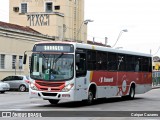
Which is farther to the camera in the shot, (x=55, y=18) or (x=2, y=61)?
(x=55, y=18)

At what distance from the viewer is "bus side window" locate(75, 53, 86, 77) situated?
20612 millimetres

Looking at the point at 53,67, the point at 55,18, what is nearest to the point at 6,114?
the point at 53,67

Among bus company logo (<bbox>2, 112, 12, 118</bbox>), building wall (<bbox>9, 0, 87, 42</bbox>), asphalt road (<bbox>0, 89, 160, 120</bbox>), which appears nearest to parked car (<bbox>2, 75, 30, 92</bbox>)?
asphalt road (<bbox>0, 89, 160, 120</bbox>)

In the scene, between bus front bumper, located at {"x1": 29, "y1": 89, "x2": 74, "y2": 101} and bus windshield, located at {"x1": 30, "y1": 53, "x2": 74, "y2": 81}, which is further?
bus windshield, located at {"x1": 30, "y1": 53, "x2": 74, "y2": 81}

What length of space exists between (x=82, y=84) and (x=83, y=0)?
53.2 metres

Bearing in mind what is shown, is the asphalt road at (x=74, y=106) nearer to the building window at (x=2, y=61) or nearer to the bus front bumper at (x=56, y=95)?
the bus front bumper at (x=56, y=95)

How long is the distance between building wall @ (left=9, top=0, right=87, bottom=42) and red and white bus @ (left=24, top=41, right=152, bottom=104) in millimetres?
38495

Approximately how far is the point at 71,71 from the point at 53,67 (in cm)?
86

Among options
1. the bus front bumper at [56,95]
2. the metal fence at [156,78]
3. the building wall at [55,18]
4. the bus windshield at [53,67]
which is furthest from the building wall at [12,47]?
the bus front bumper at [56,95]

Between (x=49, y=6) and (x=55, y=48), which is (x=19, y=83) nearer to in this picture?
(x=55, y=48)

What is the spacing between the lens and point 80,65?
21.0m

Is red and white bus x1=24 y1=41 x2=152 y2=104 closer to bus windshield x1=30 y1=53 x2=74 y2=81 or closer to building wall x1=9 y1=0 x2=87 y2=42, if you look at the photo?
bus windshield x1=30 y1=53 x2=74 y2=81

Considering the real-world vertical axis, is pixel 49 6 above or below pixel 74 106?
above

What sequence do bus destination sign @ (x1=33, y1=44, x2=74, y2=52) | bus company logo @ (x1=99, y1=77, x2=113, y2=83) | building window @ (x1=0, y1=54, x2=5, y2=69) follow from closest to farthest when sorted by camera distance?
1. bus destination sign @ (x1=33, y1=44, x2=74, y2=52)
2. bus company logo @ (x1=99, y1=77, x2=113, y2=83)
3. building window @ (x1=0, y1=54, x2=5, y2=69)
